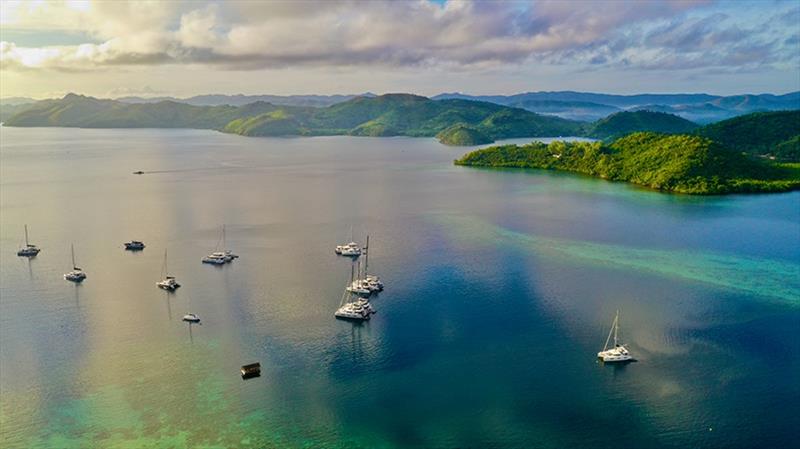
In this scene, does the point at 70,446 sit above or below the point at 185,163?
below

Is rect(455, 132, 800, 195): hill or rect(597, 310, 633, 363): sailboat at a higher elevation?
rect(455, 132, 800, 195): hill

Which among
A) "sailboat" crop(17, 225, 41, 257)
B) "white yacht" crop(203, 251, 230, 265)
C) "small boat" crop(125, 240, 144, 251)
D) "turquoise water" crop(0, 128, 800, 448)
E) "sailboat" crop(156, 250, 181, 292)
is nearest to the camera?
"turquoise water" crop(0, 128, 800, 448)

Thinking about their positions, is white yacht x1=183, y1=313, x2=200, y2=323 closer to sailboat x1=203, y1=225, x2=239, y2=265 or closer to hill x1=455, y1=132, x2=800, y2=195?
sailboat x1=203, y1=225, x2=239, y2=265

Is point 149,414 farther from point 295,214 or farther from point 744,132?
point 744,132

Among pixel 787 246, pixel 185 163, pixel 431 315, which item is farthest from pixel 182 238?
pixel 185 163

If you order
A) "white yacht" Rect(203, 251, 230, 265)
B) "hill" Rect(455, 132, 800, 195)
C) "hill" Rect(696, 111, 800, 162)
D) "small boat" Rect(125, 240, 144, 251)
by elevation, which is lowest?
"white yacht" Rect(203, 251, 230, 265)

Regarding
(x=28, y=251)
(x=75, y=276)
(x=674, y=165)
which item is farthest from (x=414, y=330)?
(x=674, y=165)

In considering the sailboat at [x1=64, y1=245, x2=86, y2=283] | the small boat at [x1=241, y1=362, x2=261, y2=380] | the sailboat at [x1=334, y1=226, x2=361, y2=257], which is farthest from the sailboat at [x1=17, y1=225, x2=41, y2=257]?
the small boat at [x1=241, y1=362, x2=261, y2=380]
